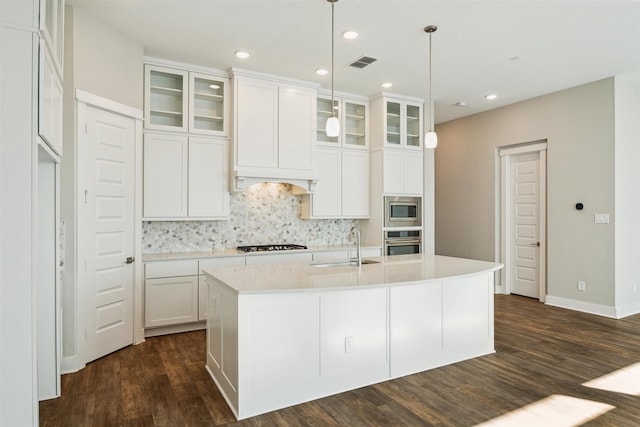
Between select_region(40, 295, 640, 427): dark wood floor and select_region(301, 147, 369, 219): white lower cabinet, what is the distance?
2.38m

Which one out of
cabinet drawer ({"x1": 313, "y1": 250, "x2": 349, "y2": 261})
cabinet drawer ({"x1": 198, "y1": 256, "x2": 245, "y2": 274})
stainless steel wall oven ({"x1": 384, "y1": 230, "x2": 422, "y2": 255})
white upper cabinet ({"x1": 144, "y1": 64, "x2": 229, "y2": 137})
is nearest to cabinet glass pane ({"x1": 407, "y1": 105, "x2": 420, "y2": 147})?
stainless steel wall oven ({"x1": 384, "y1": 230, "x2": 422, "y2": 255})

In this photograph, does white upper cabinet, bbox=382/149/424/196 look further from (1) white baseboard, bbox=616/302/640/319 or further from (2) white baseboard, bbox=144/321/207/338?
(2) white baseboard, bbox=144/321/207/338

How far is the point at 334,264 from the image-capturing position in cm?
366

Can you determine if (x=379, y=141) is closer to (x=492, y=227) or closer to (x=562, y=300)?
(x=492, y=227)

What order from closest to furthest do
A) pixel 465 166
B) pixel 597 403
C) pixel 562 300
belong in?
pixel 597 403, pixel 562 300, pixel 465 166

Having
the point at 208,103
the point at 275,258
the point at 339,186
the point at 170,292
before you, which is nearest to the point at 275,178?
the point at 275,258

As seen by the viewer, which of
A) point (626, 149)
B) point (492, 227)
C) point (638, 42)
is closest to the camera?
point (638, 42)

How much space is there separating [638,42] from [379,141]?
298 centimetres

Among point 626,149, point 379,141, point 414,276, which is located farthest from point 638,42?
point 414,276

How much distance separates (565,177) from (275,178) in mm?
3972

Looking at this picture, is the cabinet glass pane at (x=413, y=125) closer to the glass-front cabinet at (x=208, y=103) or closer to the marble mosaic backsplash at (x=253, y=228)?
the marble mosaic backsplash at (x=253, y=228)

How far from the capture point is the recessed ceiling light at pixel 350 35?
367 cm

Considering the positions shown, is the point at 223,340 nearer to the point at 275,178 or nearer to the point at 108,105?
the point at 108,105

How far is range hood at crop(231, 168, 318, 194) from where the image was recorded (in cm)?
469
